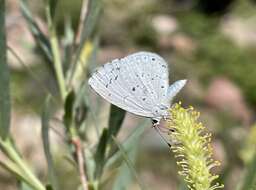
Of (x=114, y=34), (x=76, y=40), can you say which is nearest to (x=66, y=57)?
(x=76, y=40)

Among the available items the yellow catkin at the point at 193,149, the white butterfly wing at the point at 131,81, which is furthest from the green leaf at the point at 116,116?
the yellow catkin at the point at 193,149

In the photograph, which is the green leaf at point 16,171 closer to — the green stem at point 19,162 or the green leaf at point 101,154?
the green stem at point 19,162

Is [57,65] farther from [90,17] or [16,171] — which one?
[16,171]

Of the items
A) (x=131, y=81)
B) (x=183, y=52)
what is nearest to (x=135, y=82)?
(x=131, y=81)

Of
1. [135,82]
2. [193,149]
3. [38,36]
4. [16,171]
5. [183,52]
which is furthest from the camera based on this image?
[183,52]

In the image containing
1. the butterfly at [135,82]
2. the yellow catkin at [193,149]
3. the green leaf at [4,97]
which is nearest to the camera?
the yellow catkin at [193,149]
